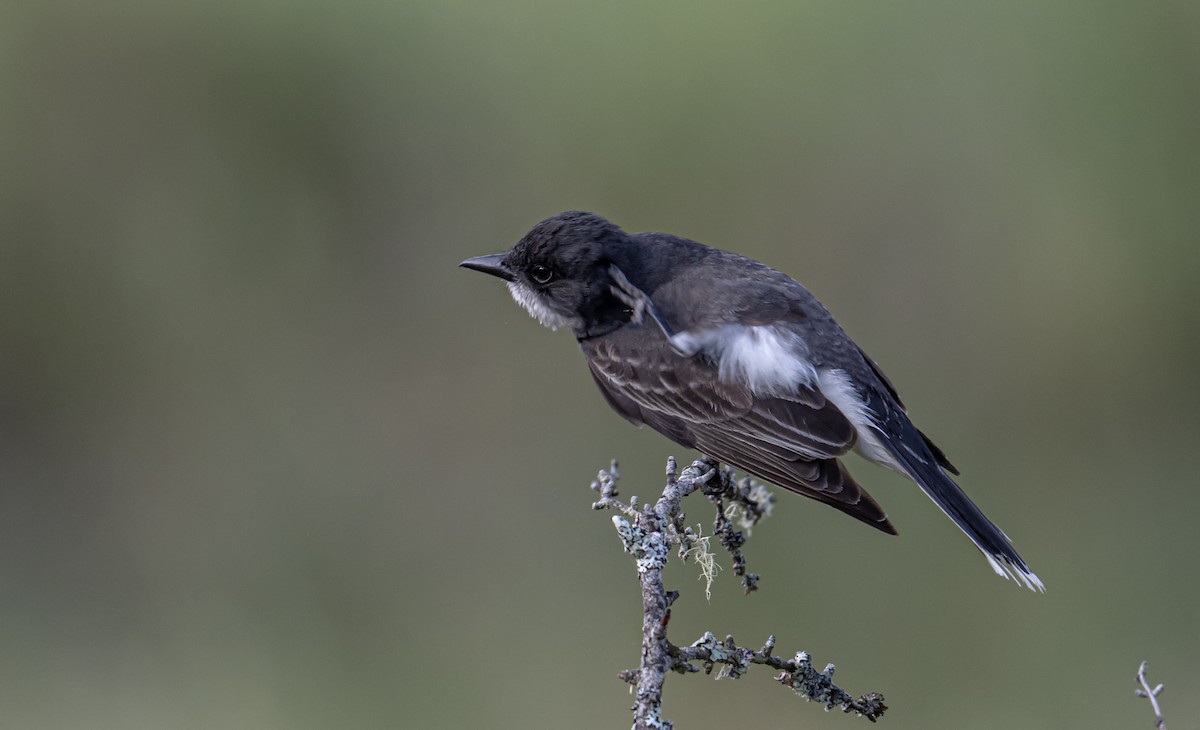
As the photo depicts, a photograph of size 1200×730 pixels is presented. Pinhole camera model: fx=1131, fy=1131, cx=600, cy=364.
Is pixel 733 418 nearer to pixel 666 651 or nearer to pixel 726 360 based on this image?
pixel 726 360

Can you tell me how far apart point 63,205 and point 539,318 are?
3.98m

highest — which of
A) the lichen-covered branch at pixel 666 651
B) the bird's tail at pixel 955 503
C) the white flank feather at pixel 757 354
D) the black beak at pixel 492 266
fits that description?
the black beak at pixel 492 266

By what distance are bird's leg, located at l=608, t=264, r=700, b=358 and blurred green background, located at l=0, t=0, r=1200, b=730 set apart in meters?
1.87

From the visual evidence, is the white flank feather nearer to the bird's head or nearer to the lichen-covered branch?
the bird's head

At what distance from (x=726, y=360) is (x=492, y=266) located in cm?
110

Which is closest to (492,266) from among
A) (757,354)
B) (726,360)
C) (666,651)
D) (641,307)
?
(641,307)

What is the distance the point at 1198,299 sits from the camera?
6609mm

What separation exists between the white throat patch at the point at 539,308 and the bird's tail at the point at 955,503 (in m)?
1.39

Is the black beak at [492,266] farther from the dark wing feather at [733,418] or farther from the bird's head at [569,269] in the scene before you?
the dark wing feather at [733,418]

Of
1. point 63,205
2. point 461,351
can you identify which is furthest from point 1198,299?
point 63,205

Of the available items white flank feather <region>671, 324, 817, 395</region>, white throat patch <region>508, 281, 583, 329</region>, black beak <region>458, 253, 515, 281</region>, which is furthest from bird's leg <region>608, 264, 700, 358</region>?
black beak <region>458, 253, 515, 281</region>

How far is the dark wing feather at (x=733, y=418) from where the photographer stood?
397cm

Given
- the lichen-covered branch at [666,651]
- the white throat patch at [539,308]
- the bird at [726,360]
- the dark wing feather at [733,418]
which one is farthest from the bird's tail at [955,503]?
the white throat patch at [539,308]

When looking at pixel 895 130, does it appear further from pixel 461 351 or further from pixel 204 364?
pixel 204 364
